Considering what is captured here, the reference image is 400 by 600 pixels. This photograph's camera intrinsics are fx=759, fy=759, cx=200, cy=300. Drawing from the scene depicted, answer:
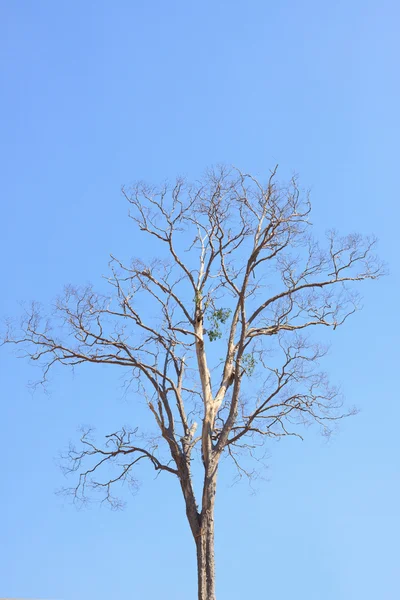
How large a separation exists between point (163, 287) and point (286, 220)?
9.09 feet

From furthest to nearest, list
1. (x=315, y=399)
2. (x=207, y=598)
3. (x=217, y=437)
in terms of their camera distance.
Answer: (x=315, y=399) → (x=217, y=437) → (x=207, y=598)

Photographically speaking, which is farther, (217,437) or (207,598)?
(217,437)

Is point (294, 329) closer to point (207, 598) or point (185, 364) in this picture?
point (185, 364)

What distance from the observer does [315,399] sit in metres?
14.6

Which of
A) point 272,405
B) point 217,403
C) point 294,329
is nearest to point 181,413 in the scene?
point 217,403

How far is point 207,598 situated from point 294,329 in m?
5.18

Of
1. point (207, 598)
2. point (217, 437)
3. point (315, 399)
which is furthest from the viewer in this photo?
point (315, 399)

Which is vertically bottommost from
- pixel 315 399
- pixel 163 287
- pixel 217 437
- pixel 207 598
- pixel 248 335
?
pixel 207 598

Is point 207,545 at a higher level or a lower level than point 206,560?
higher

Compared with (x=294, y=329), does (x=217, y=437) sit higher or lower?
lower

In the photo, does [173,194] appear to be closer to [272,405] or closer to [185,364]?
[185,364]

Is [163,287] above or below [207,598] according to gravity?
above

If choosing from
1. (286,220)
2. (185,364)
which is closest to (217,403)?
(185,364)

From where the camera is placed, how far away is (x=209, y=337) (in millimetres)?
14766
